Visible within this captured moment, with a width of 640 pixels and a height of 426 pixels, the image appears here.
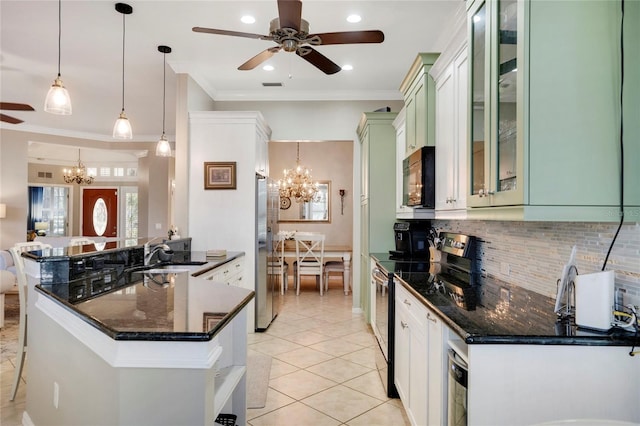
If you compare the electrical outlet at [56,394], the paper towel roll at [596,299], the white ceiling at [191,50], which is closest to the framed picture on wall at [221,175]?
the white ceiling at [191,50]

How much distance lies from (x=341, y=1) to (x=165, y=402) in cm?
293

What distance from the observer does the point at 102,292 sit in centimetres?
203

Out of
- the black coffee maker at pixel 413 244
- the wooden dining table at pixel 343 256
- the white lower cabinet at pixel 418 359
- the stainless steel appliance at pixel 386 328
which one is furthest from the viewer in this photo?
the wooden dining table at pixel 343 256

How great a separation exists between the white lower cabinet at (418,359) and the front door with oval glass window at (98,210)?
9.91 metres

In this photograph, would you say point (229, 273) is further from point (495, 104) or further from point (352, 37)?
point (495, 104)

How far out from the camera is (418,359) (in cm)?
205

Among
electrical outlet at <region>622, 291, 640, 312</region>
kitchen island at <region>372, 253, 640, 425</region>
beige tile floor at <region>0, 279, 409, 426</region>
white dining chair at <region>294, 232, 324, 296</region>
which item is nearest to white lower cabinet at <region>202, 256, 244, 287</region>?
beige tile floor at <region>0, 279, 409, 426</region>

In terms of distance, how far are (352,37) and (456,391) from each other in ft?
7.33

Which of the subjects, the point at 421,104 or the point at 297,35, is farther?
the point at 421,104

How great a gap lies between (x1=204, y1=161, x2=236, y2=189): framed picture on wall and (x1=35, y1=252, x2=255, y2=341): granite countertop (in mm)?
1934

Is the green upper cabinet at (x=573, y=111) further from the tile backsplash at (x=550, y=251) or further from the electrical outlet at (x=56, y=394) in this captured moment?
the electrical outlet at (x=56, y=394)

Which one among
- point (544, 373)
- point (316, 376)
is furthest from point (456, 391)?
point (316, 376)

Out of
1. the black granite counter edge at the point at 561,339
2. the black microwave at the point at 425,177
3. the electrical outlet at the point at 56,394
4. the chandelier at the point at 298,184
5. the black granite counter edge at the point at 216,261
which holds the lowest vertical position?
the electrical outlet at the point at 56,394

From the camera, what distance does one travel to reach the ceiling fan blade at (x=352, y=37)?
259 cm
